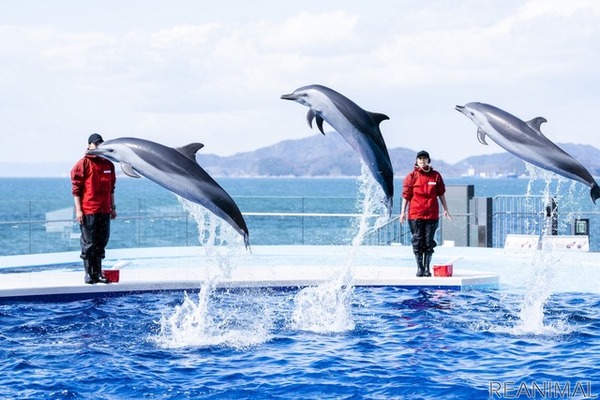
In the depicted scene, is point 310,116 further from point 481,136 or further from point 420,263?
point 420,263

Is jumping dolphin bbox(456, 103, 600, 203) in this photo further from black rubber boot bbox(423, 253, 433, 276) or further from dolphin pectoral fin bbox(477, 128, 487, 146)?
black rubber boot bbox(423, 253, 433, 276)

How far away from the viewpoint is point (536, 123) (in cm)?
754

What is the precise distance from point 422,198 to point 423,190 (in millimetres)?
105

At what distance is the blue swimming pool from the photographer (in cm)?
667

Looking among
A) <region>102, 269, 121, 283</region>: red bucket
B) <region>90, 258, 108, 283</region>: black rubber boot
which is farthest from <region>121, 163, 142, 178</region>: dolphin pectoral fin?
<region>102, 269, 121, 283</region>: red bucket

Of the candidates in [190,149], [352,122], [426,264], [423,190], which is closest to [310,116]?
[352,122]

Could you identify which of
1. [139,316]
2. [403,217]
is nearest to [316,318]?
[139,316]

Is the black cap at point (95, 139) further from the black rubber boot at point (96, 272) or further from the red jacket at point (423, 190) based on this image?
the red jacket at point (423, 190)

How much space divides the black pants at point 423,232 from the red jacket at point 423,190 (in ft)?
0.26

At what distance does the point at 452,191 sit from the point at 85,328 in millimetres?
11062

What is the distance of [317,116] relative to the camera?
7039 millimetres

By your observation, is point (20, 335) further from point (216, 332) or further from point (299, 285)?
point (299, 285)

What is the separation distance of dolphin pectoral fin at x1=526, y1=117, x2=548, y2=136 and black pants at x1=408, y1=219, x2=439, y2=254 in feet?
12.6

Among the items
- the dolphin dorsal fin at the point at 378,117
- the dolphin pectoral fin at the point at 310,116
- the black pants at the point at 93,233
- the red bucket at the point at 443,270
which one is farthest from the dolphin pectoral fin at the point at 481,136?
the black pants at the point at 93,233
